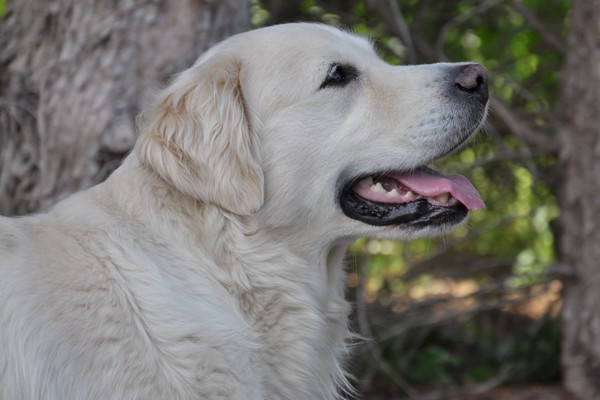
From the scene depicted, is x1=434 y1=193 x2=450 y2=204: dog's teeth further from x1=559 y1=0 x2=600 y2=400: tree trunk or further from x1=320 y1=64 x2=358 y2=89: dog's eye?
x1=559 y1=0 x2=600 y2=400: tree trunk

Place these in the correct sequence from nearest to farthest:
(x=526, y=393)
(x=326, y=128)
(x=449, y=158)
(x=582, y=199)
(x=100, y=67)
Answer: (x=326, y=128) → (x=100, y=67) → (x=582, y=199) → (x=449, y=158) → (x=526, y=393)

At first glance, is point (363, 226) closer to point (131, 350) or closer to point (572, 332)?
point (131, 350)

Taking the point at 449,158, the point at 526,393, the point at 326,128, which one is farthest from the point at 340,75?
the point at 526,393

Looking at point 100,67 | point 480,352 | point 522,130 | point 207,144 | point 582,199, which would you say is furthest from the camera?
point 480,352

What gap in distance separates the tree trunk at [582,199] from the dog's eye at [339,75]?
2.29 meters

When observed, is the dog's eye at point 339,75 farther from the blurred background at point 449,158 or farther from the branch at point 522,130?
the branch at point 522,130

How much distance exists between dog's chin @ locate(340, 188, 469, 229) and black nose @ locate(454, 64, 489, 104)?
0.43 m

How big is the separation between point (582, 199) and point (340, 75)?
8.24ft

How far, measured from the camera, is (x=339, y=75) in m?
3.40

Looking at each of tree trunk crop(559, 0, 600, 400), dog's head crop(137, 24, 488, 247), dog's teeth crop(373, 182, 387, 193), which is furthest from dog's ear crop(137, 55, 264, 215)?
tree trunk crop(559, 0, 600, 400)

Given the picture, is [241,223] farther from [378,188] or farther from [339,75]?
[339,75]

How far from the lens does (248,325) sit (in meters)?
3.16

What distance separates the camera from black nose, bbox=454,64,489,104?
11.1ft

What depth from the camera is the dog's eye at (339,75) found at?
338 centimetres
